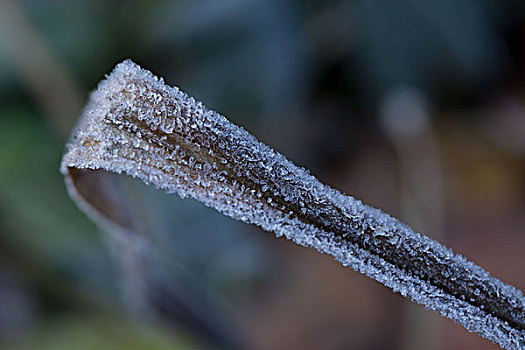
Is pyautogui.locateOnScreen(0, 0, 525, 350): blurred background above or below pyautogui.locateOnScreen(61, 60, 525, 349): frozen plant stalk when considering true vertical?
above

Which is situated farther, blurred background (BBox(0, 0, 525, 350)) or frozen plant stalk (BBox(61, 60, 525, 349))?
blurred background (BBox(0, 0, 525, 350))

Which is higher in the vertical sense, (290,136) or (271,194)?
(290,136)

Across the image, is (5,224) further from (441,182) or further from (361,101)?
(441,182)

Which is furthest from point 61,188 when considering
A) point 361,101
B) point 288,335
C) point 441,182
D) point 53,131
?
point 441,182

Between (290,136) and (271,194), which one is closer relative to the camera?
(271,194)
